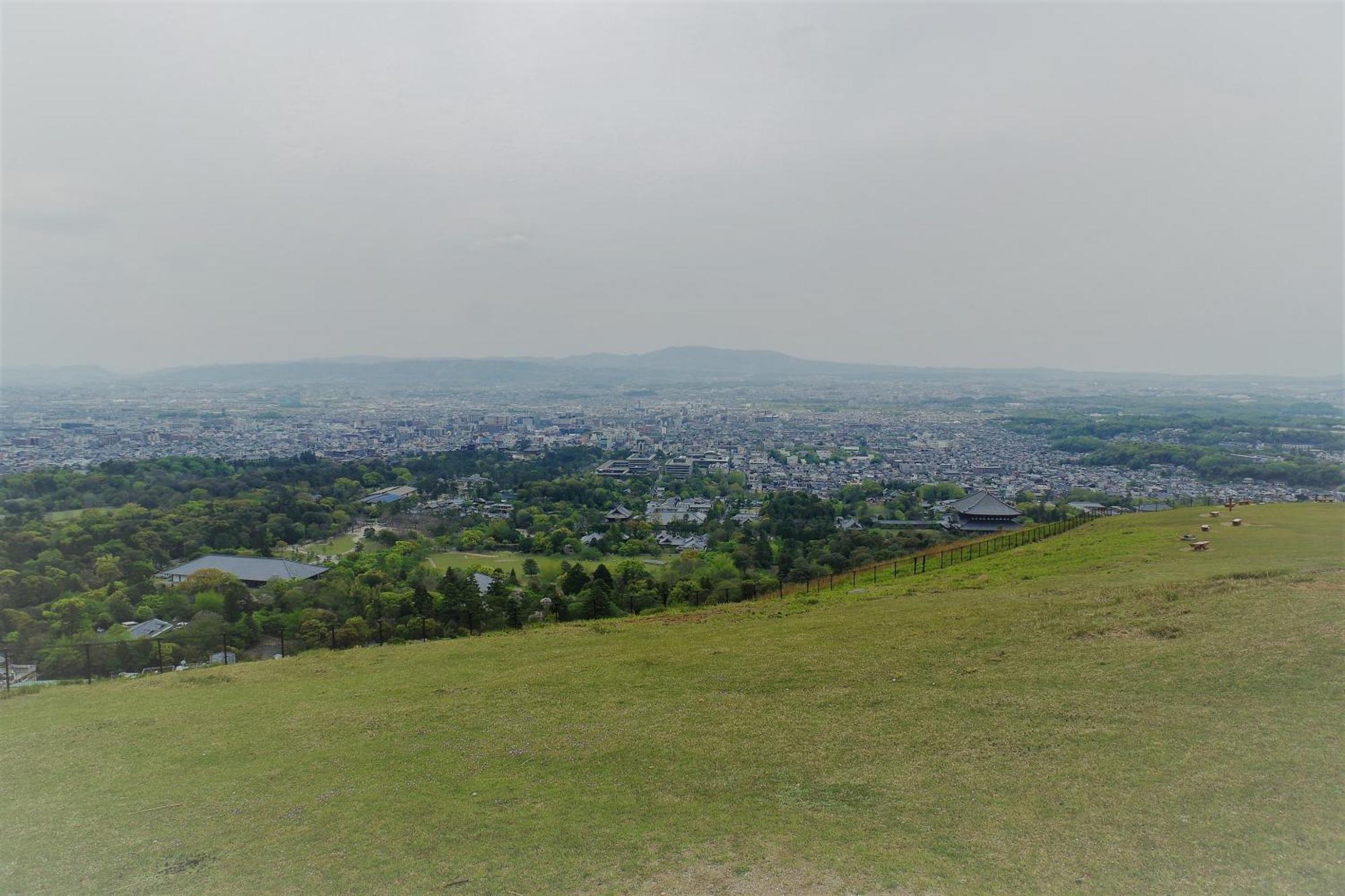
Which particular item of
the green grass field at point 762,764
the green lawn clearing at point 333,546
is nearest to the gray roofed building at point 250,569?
the green lawn clearing at point 333,546

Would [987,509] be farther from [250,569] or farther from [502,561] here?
[250,569]

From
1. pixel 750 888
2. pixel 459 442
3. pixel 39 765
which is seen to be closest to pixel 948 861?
pixel 750 888

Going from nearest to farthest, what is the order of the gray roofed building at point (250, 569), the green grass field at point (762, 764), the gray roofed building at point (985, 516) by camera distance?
the green grass field at point (762, 764) < the gray roofed building at point (250, 569) < the gray roofed building at point (985, 516)

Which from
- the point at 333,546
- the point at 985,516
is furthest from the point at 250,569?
the point at 985,516

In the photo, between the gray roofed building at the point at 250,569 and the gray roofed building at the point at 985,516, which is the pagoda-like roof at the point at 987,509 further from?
the gray roofed building at the point at 250,569

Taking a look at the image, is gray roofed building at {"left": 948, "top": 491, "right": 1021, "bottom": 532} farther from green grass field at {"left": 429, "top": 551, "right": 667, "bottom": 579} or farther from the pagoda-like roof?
green grass field at {"left": 429, "top": 551, "right": 667, "bottom": 579}

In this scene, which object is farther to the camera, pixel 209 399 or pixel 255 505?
pixel 209 399

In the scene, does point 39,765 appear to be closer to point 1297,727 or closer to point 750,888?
point 750,888
